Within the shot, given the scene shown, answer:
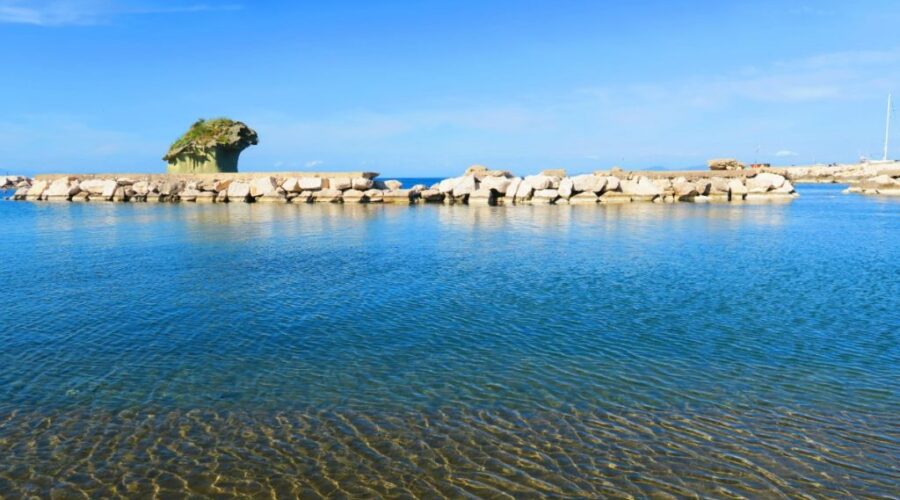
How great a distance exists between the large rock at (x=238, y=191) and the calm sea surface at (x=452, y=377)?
3632 centimetres

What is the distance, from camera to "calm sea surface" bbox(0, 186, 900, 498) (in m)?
6.23

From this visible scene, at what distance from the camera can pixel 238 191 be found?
183 ft

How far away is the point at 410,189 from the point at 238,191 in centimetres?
1605

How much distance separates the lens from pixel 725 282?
16.2m

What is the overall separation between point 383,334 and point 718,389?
19.1 feet

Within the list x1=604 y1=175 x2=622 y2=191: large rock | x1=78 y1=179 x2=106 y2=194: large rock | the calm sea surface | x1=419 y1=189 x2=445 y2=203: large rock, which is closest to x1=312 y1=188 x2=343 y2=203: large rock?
x1=419 y1=189 x2=445 y2=203: large rock

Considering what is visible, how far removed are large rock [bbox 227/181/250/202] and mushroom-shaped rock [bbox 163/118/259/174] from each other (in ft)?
31.5

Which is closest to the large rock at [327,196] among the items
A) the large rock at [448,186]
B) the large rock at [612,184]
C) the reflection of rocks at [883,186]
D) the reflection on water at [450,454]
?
the large rock at [448,186]

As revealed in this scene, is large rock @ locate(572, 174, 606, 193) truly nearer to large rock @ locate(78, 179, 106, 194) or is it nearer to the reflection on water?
the reflection on water

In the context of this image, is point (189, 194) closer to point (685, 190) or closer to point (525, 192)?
point (525, 192)

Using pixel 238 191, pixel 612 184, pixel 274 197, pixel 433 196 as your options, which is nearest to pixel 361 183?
pixel 433 196

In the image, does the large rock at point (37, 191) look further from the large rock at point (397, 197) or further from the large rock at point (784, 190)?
the large rock at point (784, 190)

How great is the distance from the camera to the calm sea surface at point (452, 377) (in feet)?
20.4

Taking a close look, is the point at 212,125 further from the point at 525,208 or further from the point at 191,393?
the point at 191,393
